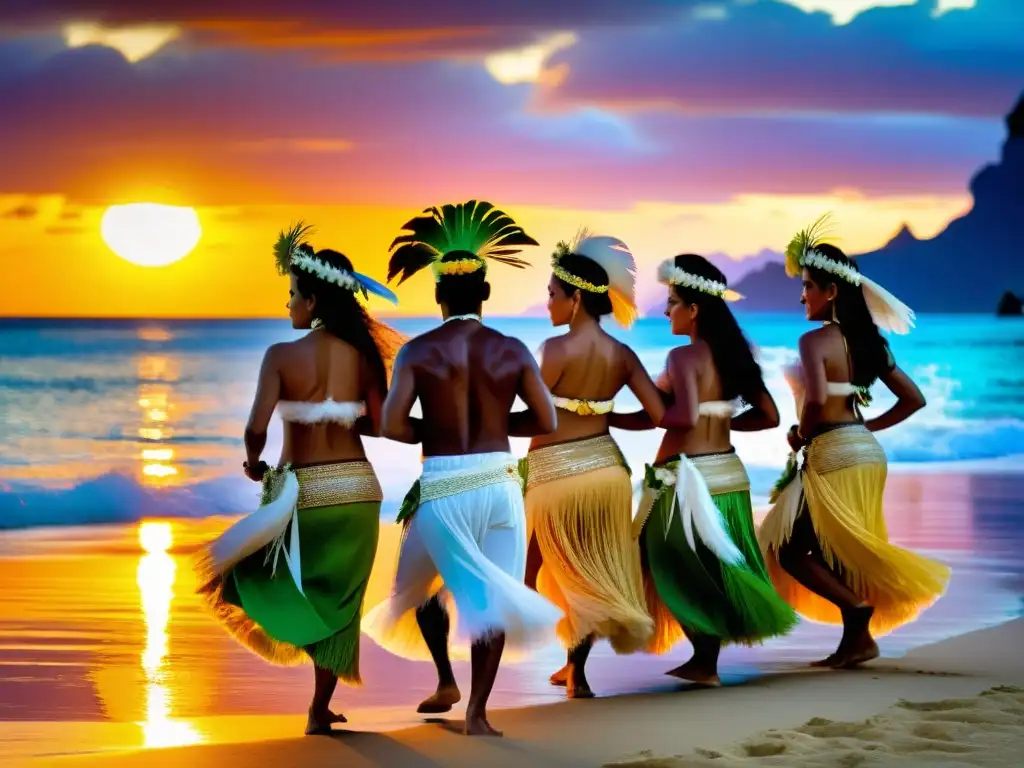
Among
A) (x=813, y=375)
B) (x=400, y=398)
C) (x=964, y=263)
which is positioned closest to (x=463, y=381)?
(x=400, y=398)

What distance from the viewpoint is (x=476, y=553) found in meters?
5.93

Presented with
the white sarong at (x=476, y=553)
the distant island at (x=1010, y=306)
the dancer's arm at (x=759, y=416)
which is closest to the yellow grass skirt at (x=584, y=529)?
the dancer's arm at (x=759, y=416)

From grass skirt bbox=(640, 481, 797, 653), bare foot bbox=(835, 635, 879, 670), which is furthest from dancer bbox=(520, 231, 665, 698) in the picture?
bare foot bbox=(835, 635, 879, 670)

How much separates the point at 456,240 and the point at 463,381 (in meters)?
0.53

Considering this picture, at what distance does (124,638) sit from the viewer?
8.14 meters

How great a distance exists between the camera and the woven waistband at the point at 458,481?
5973mm

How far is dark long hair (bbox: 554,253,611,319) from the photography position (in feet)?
22.8

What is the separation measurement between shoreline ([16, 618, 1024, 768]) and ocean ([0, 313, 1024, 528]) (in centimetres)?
738

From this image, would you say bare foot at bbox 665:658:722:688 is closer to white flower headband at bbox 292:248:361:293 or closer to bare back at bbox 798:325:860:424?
bare back at bbox 798:325:860:424

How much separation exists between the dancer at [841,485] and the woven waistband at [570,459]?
3.46ft

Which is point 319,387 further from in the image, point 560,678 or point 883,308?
point 883,308

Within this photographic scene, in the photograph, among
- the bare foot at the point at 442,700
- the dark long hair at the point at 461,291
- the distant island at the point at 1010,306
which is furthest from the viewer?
the distant island at the point at 1010,306

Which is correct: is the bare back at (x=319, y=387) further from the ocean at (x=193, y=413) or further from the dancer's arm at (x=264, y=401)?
the ocean at (x=193, y=413)

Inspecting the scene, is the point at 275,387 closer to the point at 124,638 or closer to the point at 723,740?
the point at 723,740
